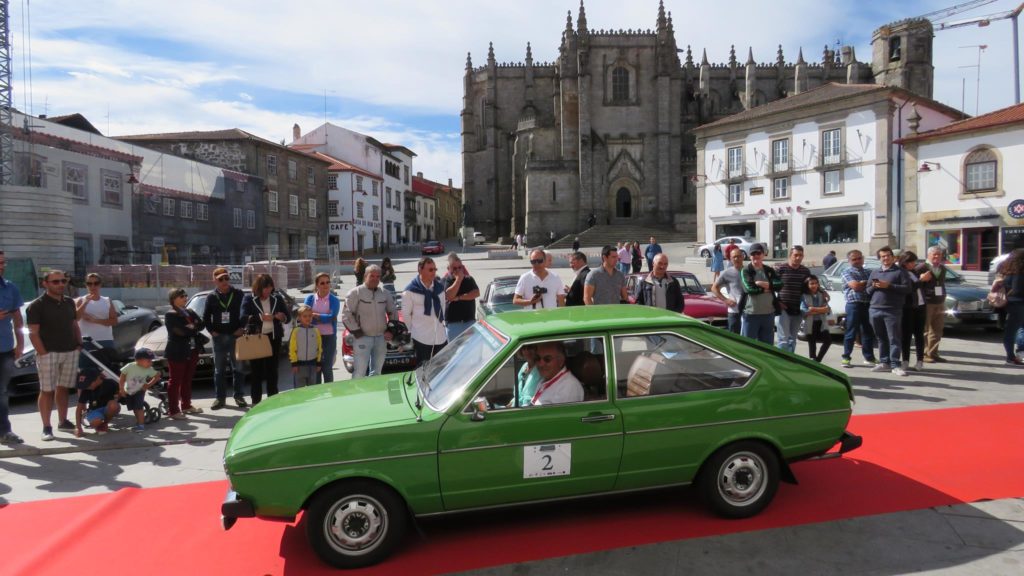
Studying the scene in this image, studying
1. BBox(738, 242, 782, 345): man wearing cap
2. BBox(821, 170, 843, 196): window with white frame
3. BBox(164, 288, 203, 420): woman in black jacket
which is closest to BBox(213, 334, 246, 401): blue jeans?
BBox(164, 288, 203, 420): woman in black jacket

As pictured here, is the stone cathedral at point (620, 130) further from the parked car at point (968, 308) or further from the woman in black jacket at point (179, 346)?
the woman in black jacket at point (179, 346)

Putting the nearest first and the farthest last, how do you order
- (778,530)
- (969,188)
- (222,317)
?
(778,530) → (222,317) → (969,188)

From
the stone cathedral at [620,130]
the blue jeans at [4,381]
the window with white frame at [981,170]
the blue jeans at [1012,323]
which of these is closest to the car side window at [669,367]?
the blue jeans at [4,381]

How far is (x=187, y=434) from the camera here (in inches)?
271

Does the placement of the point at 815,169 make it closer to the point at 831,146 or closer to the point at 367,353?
the point at 831,146

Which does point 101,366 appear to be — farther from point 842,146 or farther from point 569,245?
point 569,245

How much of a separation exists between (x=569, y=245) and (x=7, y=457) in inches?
1666

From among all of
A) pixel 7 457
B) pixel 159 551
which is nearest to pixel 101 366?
pixel 7 457

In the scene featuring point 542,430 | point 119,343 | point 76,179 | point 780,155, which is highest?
point 780,155

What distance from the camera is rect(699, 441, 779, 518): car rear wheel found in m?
4.21

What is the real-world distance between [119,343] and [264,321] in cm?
522

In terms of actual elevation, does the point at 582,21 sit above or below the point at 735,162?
above

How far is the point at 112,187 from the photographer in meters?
29.8

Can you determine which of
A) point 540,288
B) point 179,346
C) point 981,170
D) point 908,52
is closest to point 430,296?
point 540,288
